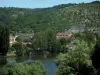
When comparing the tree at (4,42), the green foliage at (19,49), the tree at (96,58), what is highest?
the tree at (96,58)

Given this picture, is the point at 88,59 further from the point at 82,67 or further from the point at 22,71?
the point at 22,71

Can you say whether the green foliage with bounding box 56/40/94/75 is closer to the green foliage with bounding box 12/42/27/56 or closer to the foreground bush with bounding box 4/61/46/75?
the foreground bush with bounding box 4/61/46/75

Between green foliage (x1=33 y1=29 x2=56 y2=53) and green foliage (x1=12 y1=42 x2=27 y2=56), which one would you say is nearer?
green foliage (x1=12 y1=42 x2=27 y2=56)

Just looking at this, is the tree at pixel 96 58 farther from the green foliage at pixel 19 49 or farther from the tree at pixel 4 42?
the green foliage at pixel 19 49

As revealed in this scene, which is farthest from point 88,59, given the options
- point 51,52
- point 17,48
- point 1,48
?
point 51,52

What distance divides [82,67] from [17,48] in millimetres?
66656

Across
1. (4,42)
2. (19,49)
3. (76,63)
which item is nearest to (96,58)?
(76,63)

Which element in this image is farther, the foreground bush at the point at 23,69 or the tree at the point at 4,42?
the tree at the point at 4,42

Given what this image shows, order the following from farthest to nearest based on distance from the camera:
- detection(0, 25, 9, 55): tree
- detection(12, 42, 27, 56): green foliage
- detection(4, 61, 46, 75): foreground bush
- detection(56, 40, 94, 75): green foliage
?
detection(12, 42, 27, 56): green foliage
detection(0, 25, 9, 55): tree
detection(4, 61, 46, 75): foreground bush
detection(56, 40, 94, 75): green foliage

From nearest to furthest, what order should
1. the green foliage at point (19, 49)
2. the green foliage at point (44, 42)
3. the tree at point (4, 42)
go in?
the tree at point (4, 42) → the green foliage at point (19, 49) → the green foliage at point (44, 42)

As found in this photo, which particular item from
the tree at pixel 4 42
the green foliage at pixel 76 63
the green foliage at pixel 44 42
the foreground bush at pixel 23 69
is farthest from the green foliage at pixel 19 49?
the green foliage at pixel 76 63

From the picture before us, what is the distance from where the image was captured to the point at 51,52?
108 meters

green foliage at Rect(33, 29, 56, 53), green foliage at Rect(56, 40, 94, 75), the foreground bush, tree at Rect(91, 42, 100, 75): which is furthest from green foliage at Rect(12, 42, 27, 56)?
tree at Rect(91, 42, 100, 75)

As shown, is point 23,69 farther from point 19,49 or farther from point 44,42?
point 44,42
